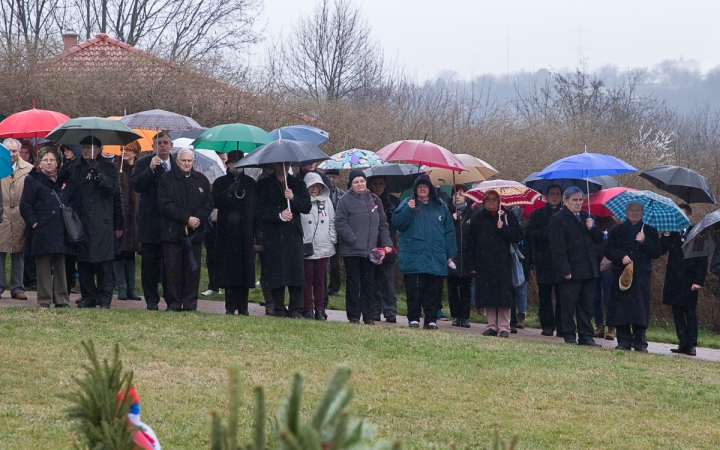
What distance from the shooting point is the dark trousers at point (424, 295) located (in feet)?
39.5

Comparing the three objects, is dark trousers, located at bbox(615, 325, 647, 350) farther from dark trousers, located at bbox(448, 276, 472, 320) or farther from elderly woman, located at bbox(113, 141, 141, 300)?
elderly woman, located at bbox(113, 141, 141, 300)

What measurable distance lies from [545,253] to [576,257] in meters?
1.08

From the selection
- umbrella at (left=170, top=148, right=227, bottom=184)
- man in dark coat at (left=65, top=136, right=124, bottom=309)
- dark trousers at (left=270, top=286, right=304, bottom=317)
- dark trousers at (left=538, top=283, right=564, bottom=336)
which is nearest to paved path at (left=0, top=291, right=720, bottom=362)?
dark trousers at (left=538, top=283, right=564, bottom=336)

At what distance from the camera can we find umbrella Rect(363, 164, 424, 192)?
14141mm

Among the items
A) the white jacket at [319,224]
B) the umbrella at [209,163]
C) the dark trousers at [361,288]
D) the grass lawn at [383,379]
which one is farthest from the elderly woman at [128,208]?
the dark trousers at [361,288]

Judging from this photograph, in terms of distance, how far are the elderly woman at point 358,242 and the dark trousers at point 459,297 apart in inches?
56.2

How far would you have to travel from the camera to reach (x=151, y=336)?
941 cm

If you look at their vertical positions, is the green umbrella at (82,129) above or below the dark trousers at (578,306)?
above

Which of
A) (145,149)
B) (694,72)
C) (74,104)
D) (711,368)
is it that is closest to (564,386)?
(711,368)

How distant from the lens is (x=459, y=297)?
520 inches

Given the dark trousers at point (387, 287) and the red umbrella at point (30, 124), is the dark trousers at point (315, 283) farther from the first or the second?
Answer: the red umbrella at point (30, 124)

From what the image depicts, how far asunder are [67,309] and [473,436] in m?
5.79

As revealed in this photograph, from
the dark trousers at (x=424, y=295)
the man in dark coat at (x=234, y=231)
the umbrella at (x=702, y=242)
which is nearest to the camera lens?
the umbrella at (x=702, y=242)

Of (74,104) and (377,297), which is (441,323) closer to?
(377,297)
